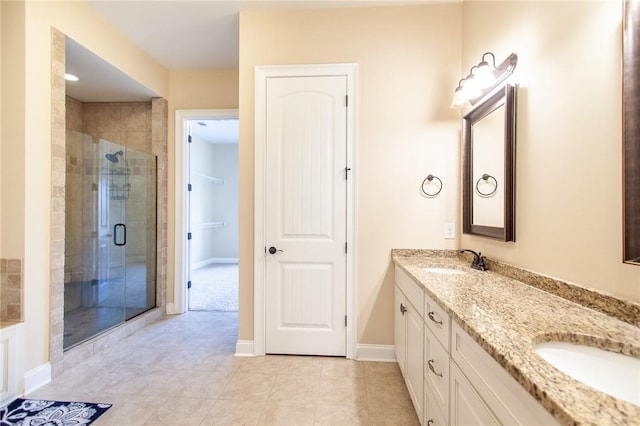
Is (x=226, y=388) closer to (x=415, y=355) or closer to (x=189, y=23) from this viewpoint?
(x=415, y=355)

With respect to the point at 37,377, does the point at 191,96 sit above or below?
above

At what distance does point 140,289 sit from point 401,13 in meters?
3.76

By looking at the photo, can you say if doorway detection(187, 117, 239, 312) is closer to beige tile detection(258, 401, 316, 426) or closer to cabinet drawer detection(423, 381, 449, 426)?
beige tile detection(258, 401, 316, 426)

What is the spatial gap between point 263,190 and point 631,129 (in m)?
2.03

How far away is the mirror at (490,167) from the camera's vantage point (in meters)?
1.56

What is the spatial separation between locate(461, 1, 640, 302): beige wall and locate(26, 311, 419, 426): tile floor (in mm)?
1223

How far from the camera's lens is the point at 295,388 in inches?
73.1

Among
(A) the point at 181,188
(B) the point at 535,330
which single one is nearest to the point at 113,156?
(A) the point at 181,188

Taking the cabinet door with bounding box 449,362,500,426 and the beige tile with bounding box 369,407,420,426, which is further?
the beige tile with bounding box 369,407,420,426

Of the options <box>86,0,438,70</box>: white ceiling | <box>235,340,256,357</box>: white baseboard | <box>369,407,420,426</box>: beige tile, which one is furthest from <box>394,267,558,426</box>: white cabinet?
<box>86,0,438,70</box>: white ceiling

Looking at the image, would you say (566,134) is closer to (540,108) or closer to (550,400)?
(540,108)

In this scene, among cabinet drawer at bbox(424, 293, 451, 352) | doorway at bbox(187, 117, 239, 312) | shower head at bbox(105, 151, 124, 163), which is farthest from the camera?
doorway at bbox(187, 117, 239, 312)

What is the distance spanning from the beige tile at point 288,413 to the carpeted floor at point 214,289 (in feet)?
6.38

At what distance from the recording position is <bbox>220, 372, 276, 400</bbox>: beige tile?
178 cm
